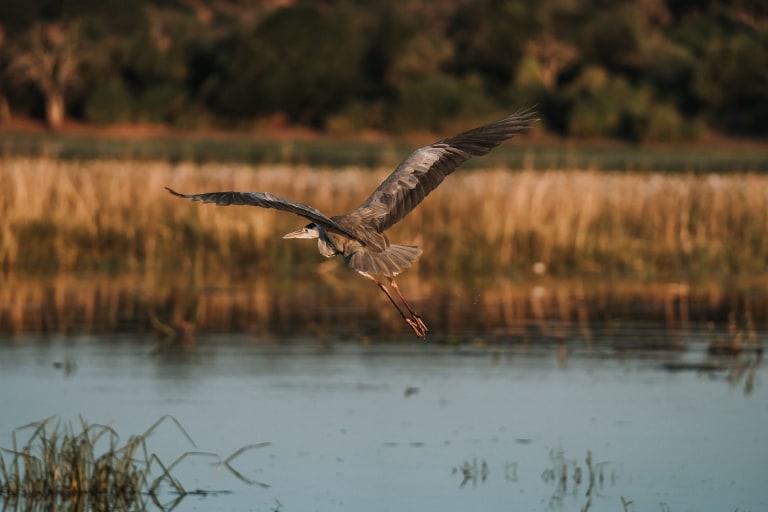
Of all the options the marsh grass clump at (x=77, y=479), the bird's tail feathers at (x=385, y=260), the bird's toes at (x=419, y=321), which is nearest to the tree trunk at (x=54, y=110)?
the bird's toes at (x=419, y=321)

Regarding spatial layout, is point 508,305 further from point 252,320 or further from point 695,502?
point 695,502

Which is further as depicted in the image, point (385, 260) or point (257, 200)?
point (385, 260)

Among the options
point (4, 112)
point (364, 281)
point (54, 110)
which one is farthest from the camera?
point (4, 112)

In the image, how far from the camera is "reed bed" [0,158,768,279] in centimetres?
1814

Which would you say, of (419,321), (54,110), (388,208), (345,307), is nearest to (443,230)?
(345,307)

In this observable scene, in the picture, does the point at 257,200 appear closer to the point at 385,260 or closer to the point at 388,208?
the point at 385,260

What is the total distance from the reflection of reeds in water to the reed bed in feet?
2.76

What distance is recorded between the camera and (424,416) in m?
10.1

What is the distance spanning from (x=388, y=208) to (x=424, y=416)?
5.82 ft

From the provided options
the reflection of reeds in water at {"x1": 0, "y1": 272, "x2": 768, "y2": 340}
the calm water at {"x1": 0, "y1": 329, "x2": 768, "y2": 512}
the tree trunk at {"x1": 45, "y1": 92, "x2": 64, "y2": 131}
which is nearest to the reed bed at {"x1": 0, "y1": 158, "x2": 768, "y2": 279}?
the reflection of reeds in water at {"x1": 0, "y1": 272, "x2": 768, "y2": 340}

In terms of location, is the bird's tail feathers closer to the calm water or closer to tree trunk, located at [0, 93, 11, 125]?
the calm water

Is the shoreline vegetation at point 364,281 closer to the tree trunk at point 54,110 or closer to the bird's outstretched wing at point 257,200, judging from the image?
the bird's outstretched wing at point 257,200

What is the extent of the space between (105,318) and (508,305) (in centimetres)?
372

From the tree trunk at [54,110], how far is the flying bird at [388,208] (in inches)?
1762
